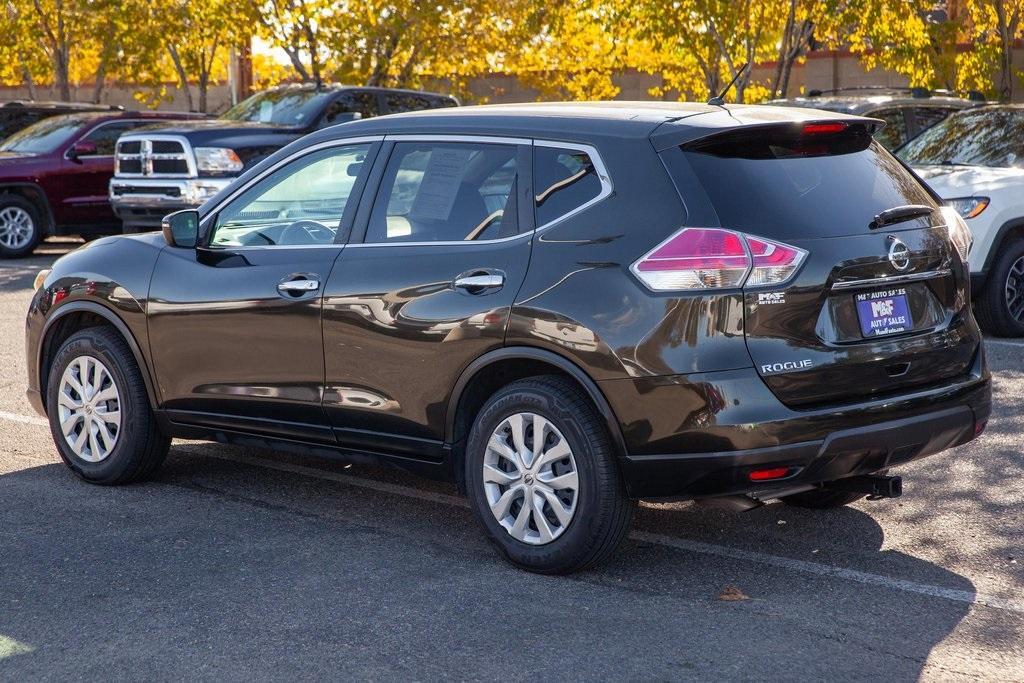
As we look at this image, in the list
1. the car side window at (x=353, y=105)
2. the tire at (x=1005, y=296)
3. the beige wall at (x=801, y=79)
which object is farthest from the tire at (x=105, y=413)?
the beige wall at (x=801, y=79)

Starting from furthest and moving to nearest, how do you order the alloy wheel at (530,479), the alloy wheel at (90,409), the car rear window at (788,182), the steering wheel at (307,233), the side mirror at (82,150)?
the side mirror at (82,150) < the alloy wheel at (90,409) < the steering wheel at (307,233) < the alloy wheel at (530,479) < the car rear window at (788,182)

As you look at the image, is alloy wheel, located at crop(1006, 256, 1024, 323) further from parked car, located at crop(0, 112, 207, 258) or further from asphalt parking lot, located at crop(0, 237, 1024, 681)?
parked car, located at crop(0, 112, 207, 258)

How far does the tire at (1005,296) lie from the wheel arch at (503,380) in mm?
5966

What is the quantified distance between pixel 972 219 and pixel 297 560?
6316 mm

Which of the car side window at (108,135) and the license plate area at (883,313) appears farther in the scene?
the car side window at (108,135)

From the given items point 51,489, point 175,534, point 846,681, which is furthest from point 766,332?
point 51,489

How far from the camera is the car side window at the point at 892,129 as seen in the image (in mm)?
13820

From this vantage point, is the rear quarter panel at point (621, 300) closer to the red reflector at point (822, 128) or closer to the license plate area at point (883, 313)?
the license plate area at point (883, 313)

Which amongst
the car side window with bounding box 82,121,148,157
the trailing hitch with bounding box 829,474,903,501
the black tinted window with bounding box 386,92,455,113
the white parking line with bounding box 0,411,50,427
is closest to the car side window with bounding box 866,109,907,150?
the black tinted window with bounding box 386,92,455,113

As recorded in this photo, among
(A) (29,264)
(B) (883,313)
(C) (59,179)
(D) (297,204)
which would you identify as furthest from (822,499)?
(C) (59,179)

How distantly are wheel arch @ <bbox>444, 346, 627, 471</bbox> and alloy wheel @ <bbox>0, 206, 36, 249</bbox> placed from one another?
555 inches

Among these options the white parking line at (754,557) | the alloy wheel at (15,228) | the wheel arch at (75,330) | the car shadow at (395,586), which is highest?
the wheel arch at (75,330)

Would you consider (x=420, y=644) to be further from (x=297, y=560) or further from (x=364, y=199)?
(x=364, y=199)

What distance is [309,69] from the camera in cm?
2788
